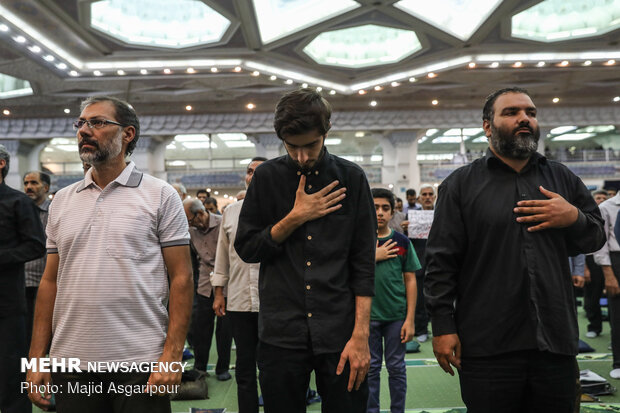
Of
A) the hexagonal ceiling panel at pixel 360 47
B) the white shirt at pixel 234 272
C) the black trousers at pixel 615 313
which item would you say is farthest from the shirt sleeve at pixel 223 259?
the hexagonal ceiling panel at pixel 360 47

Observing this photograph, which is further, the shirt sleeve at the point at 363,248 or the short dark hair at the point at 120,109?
the short dark hair at the point at 120,109

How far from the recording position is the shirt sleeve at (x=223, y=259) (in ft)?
12.9

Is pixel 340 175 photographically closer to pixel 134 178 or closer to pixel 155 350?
pixel 134 178

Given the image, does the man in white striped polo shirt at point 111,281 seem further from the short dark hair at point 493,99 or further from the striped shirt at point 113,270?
the short dark hair at point 493,99

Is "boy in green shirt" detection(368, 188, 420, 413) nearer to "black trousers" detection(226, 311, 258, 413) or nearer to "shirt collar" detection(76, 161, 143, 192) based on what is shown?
"black trousers" detection(226, 311, 258, 413)

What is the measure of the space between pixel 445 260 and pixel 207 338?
3.80 metres

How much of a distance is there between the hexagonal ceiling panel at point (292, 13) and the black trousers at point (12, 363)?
10.4 metres

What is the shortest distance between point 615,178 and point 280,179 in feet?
87.7

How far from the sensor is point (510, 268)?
213 cm

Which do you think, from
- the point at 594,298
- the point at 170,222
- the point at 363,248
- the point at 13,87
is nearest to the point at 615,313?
the point at 594,298

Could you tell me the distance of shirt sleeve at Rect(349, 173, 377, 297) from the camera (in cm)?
205

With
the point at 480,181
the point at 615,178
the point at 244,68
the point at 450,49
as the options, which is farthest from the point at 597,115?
the point at 480,181

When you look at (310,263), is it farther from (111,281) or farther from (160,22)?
(160,22)

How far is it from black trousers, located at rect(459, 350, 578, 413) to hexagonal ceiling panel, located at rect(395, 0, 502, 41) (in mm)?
11431
